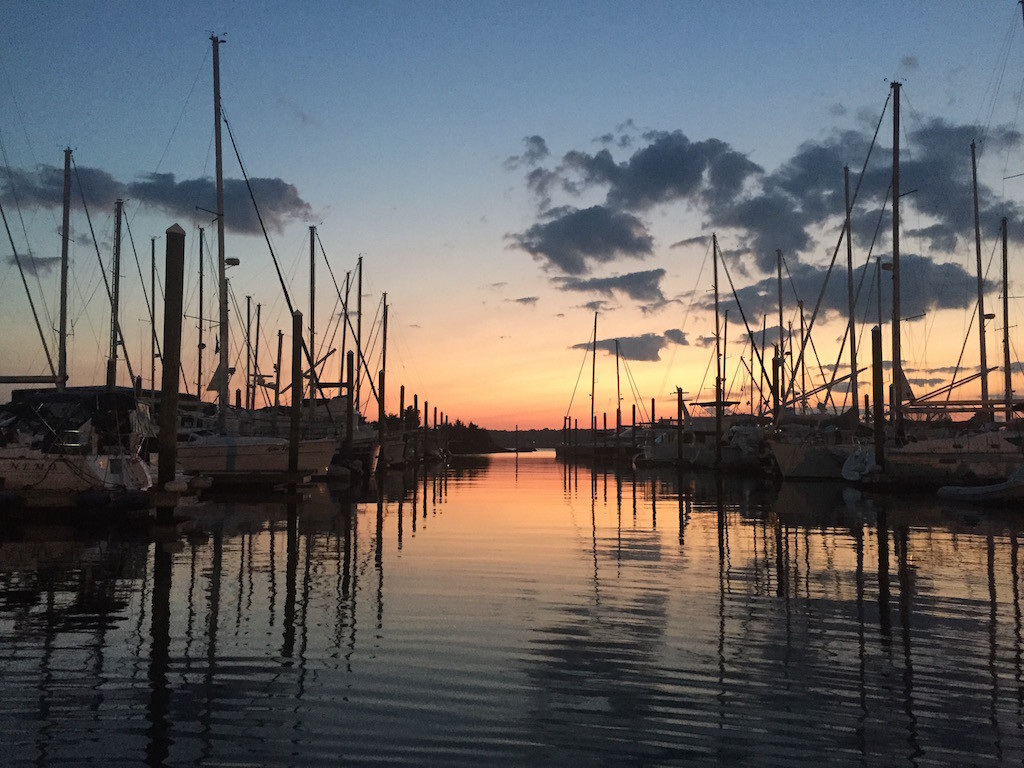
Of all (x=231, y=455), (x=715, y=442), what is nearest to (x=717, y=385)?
(x=715, y=442)

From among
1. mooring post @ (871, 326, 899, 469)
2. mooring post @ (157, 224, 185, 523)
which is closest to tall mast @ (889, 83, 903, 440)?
mooring post @ (871, 326, 899, 469)

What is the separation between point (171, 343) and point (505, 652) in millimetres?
14333

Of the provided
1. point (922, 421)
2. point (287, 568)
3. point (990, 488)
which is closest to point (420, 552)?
point (287, 568)

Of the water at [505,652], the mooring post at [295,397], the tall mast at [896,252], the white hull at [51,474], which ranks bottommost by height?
the water at [505,652]

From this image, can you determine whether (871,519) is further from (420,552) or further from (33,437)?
(33,437)

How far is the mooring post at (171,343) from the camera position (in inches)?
832

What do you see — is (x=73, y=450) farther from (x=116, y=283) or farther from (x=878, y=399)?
(x=878, y=399)

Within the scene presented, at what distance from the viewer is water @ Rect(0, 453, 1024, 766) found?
6.84 meters

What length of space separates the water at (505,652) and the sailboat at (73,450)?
2254 millimetres

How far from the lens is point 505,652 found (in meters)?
9.78

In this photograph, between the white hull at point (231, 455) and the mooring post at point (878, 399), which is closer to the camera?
the white hull at point (231, 455)

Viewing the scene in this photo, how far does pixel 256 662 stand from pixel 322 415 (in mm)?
46439

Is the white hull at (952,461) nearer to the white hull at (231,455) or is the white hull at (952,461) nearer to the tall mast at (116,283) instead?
the white hull at (231,455)

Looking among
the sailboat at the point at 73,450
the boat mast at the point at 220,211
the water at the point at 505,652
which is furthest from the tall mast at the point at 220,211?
the water at the point at 505,652
